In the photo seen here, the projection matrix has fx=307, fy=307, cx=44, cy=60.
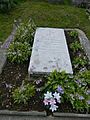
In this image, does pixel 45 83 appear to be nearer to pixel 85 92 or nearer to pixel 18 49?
pixel 85 92

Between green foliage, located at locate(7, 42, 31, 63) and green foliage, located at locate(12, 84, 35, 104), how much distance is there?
127 cm

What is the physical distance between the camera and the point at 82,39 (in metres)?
7.66

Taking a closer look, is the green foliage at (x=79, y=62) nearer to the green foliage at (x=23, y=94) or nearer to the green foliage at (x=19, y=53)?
the green foliage at (x=19, y=53)

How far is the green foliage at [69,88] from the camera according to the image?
14.8 ft

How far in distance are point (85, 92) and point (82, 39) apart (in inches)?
124

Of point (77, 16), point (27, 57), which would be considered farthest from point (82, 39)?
point (77, 16)

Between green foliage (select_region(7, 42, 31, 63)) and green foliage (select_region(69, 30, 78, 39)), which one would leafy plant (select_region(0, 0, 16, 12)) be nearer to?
green foliage (select_region(69, 30, 78, 39))

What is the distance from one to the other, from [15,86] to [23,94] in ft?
1.68

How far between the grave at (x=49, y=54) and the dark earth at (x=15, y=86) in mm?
231

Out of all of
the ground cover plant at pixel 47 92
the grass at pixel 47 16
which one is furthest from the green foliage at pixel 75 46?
the grass at pixel 47 16

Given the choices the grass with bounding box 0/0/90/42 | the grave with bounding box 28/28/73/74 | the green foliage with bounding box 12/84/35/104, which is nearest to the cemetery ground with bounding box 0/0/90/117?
the green foliage with bounding box 12/84/35/104

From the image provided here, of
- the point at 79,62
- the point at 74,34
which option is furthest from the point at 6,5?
the point at 79,62

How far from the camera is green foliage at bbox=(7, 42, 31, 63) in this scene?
19.6 feet

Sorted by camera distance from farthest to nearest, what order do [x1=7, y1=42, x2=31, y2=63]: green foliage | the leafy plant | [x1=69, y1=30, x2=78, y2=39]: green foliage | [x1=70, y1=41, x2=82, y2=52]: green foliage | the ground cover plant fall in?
the leafy plant, [x1=69, y1=30, x2=78, y2=39]: green foliage, [x1=70, y1=41, x2=82, y2=52]: green foliage, [x1=7, y1=42, x2=31, y2=63]: green foliage, the ground cover plant
